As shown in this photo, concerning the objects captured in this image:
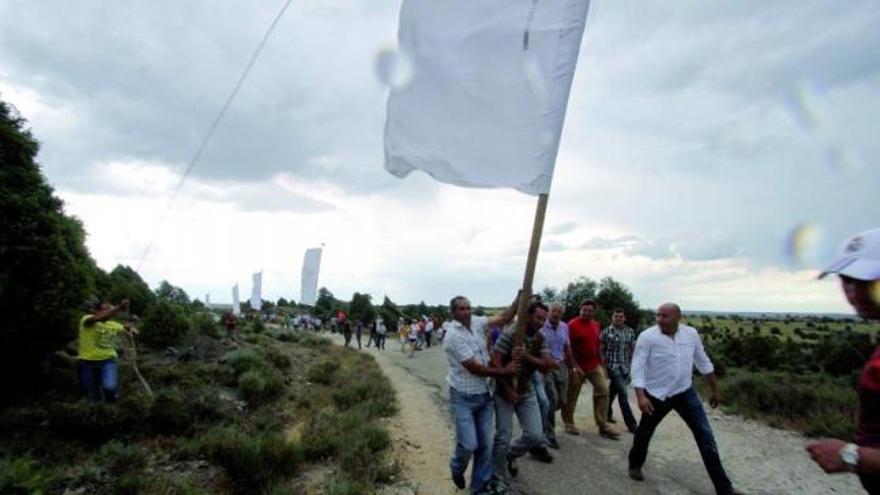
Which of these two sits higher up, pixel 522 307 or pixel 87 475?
pixel 522 307

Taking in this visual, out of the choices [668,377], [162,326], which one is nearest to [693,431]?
[668,377]

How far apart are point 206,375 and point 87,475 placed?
6242 millimetres

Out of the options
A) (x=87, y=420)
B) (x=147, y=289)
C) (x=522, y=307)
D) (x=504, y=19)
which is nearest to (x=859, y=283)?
(x=522, y=307)

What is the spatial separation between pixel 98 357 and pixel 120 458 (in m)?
2.18

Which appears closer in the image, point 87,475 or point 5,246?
point 87,475

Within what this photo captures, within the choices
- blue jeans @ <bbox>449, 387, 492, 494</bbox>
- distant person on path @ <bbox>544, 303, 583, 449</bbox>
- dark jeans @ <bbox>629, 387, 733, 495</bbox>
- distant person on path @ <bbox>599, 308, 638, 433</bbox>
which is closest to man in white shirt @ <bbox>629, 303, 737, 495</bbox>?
dark jeans @ <bbox>629, 387, 733, 495</bbox>

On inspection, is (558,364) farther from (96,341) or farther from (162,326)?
(162,326)

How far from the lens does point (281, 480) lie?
6.32 m

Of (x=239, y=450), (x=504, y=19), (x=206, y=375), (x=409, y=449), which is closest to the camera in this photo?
(x=504, y=19)

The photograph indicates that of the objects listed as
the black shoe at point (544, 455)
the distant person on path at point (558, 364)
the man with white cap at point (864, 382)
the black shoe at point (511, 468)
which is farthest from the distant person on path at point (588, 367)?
the man with white cap at point (864, 382)

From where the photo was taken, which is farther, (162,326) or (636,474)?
(162,326)

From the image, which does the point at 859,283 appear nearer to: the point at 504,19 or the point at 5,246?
the point at 504,19

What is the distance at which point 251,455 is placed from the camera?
6625mm

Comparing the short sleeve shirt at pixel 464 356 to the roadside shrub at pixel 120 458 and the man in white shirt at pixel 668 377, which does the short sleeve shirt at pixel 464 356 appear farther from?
the roadside shrub at pixel 120 458
